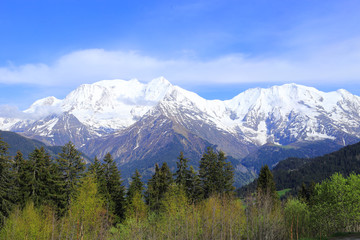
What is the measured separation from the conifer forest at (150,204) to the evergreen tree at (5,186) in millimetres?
165

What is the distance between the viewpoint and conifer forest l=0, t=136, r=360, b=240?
44969 mm

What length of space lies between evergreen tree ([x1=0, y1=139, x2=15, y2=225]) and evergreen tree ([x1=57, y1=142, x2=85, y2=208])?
9.79 m

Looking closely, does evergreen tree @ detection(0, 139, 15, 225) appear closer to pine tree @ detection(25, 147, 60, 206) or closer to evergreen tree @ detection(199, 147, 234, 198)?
pine tree @ detection(25, 147, 60, 206)

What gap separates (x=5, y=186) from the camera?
50.7 meters

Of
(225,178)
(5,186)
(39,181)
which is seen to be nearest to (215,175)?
(225,178)

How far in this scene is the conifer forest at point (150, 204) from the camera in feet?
148

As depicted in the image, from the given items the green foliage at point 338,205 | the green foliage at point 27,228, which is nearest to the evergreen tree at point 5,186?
the green foliage at point 27,228

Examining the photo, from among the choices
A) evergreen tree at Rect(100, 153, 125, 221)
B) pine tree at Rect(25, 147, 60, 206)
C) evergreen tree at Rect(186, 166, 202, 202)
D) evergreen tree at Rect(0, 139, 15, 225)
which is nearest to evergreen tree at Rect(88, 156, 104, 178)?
evergreen tree at Rect(100, 153, 125, 221)

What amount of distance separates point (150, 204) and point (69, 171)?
907 inches

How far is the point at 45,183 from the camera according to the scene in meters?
61.3

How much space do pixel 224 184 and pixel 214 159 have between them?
6.77m

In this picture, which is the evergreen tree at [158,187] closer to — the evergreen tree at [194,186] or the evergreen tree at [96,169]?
the evergreen tree at [194,186]

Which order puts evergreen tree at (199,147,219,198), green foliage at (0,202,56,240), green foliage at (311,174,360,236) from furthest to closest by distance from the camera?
evergreen tree at (199,147,219,198) → green foliage at (311,174,360,236) → green foliage at (0,202,56,240)

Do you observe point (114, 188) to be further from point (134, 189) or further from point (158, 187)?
point (158, 187)
